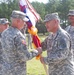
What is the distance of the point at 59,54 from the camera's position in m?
5.28

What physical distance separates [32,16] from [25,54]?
1.21 m

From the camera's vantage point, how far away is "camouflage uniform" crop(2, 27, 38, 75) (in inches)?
215

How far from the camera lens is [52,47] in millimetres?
5465

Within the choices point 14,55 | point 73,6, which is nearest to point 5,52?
point 14,55

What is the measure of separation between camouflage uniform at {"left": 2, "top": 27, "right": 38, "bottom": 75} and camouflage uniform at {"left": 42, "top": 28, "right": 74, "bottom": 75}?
0.37 m

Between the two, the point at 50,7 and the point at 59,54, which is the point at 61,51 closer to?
the point at 59,54

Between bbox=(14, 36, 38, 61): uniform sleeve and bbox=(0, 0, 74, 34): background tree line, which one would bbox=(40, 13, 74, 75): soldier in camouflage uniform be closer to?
bbox=(14, 36, 38, 61): uniform sleeve

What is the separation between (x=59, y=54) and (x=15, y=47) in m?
0.79

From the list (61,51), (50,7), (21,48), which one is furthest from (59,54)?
(50,7)

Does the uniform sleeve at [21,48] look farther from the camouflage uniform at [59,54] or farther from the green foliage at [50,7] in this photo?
the green foliage at [50,7]

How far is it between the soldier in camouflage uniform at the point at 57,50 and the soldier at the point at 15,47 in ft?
1.27

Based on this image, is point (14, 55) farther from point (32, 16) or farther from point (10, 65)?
point (32, 16)

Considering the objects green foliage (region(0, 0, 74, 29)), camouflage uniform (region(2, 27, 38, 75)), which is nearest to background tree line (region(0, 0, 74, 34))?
green foliage (region(0, 0, 74, 29))

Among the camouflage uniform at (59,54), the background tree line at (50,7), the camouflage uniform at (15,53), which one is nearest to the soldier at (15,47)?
the camouflage uniform at (15,53)
